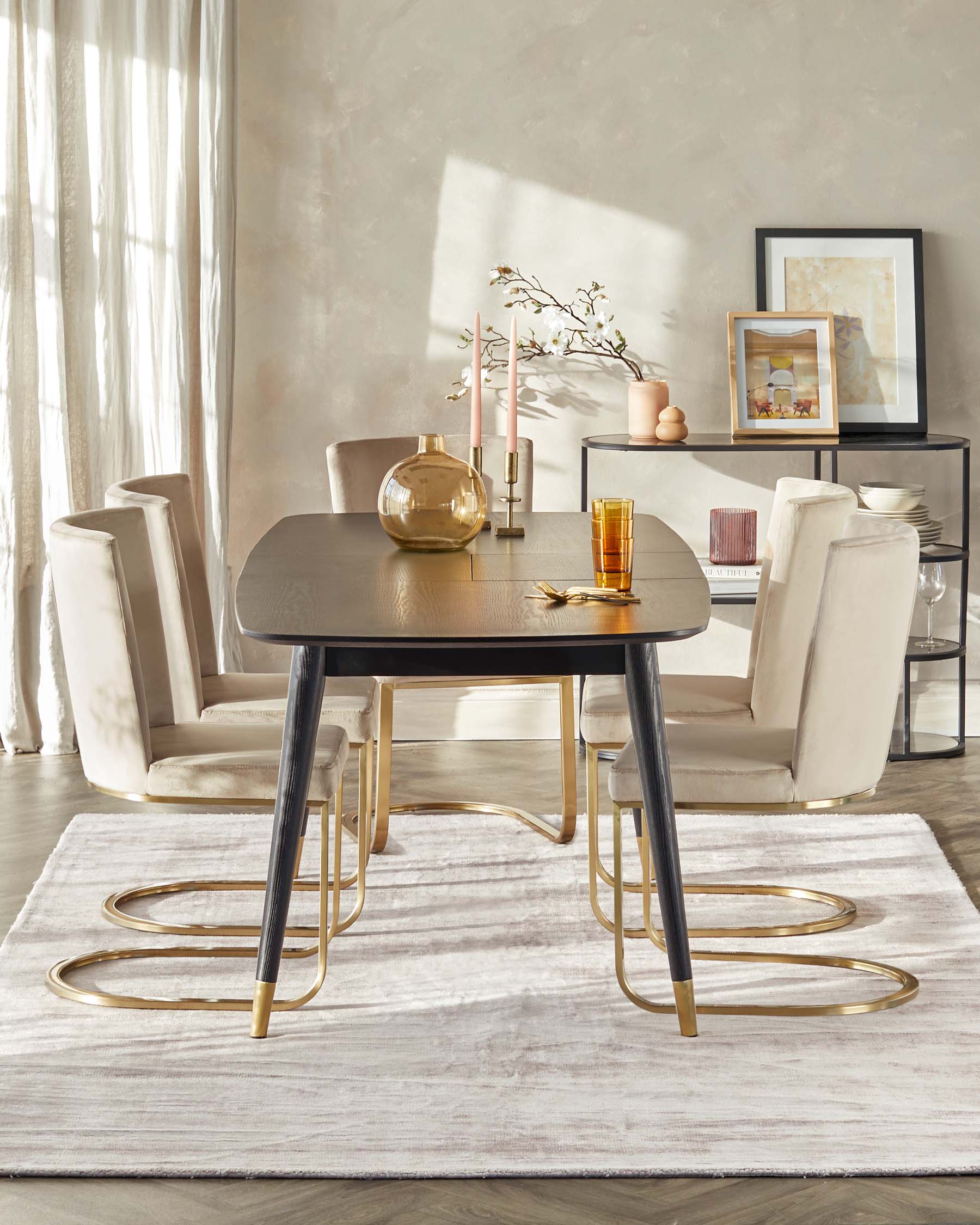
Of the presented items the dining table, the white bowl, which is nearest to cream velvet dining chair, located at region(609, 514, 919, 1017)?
the dining table

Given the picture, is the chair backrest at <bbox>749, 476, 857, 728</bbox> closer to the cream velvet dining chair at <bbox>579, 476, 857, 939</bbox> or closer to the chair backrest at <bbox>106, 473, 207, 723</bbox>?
the cream velvet dining chair at <bbox>579, 476, 857, 939</bbox>

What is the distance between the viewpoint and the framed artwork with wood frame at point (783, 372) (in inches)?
166

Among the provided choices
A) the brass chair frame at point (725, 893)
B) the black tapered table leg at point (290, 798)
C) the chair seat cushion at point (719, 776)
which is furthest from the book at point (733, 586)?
the black tapered table leg at point (290, 798)

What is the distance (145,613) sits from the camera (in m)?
2.77

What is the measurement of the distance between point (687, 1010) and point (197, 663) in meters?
1.27

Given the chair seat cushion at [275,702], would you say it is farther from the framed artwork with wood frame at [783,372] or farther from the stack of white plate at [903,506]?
the stack of white plate at [903,506]

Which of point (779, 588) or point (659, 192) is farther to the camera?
point (659, 192)

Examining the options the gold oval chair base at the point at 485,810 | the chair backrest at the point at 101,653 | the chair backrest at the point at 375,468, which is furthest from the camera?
the chair backrest at the point at 375,468

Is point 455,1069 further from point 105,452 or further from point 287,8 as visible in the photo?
point 287,8

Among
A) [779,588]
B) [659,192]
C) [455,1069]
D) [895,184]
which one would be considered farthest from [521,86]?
[455,1069]

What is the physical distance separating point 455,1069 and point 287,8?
329 centimetres

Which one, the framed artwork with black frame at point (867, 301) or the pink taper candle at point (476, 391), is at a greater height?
the framed artwork with black frame at point (867, 301)

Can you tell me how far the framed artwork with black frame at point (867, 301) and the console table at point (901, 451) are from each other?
0.09 metres

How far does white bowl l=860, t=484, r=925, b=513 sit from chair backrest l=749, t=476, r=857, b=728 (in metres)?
1.29
